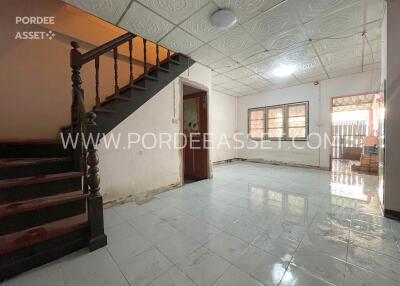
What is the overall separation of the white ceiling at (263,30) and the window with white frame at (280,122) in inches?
A: 68.5

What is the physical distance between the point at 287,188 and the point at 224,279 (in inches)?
104

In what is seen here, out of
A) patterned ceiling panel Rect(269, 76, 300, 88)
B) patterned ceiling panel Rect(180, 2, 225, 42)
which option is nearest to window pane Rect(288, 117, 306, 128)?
patterned ceiling panel Rect(269, 76, 300, 88)

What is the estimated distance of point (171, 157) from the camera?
3.54 meters

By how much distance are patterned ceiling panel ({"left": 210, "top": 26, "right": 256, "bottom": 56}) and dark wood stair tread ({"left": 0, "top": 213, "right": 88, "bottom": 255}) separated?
3.13 m

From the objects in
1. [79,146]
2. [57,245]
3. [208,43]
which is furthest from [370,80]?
[57,245]

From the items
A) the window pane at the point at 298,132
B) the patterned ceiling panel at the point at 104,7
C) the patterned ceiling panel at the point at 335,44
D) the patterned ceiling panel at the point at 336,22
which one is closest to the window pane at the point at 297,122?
the window pane at the point at 298,132

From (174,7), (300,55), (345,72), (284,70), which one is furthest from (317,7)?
(345,72)

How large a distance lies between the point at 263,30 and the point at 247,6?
2.06 ft

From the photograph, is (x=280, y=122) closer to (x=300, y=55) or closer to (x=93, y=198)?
(x=300, y=55)

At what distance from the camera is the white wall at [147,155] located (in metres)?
2.73

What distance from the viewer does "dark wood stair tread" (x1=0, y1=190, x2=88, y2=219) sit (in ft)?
4.38

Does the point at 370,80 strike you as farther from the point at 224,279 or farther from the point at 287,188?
the point at 224,279

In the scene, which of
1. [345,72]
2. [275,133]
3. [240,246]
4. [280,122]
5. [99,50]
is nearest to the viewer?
[240,246]

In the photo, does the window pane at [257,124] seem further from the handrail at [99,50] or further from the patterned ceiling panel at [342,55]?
the handrail at [99,50]
